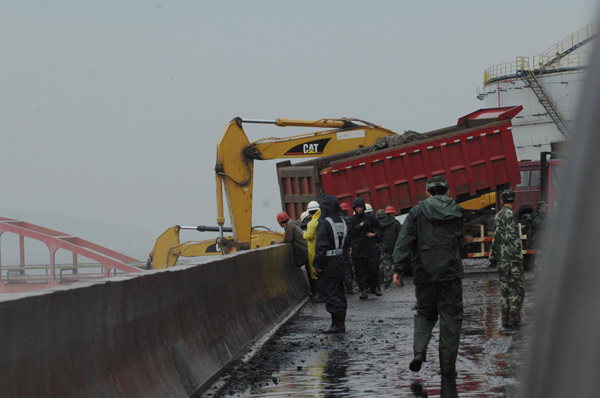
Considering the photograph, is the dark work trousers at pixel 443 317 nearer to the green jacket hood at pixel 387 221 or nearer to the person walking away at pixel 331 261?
the person walking away at pixel 331 261

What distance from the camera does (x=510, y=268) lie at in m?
11.5

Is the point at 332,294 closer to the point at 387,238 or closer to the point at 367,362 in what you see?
the point at 367,362

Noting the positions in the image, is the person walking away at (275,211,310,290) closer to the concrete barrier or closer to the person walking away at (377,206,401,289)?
the person walking away at (377,206,401,289)

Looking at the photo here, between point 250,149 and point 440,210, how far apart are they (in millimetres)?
18767

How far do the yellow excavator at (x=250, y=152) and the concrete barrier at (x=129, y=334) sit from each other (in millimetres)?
15042

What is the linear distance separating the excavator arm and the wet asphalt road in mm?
11921

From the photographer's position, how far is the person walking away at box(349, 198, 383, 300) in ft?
62.0

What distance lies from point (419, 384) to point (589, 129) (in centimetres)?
701

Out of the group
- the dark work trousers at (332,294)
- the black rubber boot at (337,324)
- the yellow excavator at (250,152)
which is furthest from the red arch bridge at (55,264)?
the black rubber boot at (337,324)

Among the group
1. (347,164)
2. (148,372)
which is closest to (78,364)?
Answer: (148,372)

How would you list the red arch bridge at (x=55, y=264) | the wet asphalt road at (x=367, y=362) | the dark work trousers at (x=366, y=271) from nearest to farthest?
the wet asphalt road at (x=367, y=362) < the dark work trousers at (x=366, y=271) < the red arch bridge at (x=55, y=264)

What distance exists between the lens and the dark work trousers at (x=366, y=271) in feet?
61.8

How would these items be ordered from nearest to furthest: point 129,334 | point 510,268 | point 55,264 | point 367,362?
point 129,334 → point 367,362 → point 510,268 → point 55,264

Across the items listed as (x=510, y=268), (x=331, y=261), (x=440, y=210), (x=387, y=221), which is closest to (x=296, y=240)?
(x=331, y=261)
